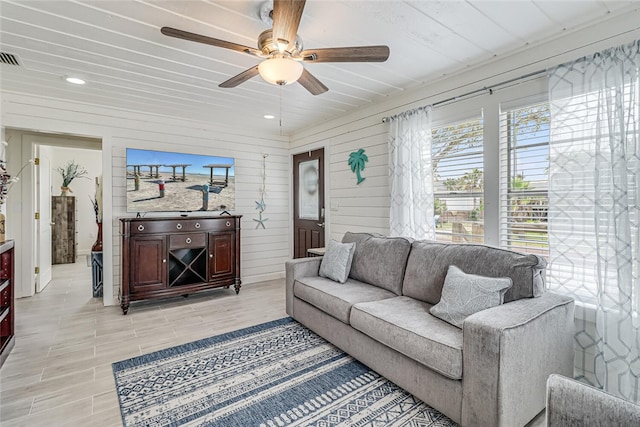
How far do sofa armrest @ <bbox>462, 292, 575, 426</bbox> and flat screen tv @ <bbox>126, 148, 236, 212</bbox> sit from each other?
3836mm

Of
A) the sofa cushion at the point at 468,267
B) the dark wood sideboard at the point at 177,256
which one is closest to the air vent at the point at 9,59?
the dark wood sideboard at the point at 177,256

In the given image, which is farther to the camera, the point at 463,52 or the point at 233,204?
the point at 233,204

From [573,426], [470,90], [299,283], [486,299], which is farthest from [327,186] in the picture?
[573,426]

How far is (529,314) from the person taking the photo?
5.65 ft

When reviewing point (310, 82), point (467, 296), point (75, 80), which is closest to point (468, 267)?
point (467, 296)

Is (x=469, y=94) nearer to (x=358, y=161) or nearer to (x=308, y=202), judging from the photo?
(x=358, y=161)

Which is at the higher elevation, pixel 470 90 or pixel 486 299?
pixel 470 90

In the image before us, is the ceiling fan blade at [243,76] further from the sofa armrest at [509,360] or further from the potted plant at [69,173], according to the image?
the potted plant at [69,173]

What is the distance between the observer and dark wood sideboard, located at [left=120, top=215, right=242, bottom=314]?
3.59m

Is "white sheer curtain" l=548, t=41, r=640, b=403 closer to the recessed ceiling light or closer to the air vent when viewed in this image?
the recessed ceiling light

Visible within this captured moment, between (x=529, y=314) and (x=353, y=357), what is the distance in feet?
4.39

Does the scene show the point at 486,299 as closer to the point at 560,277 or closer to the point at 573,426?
the point at 560,277

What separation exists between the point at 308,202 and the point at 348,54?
3.30m

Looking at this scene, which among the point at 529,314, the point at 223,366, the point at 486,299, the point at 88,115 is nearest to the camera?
the point at 529,314
